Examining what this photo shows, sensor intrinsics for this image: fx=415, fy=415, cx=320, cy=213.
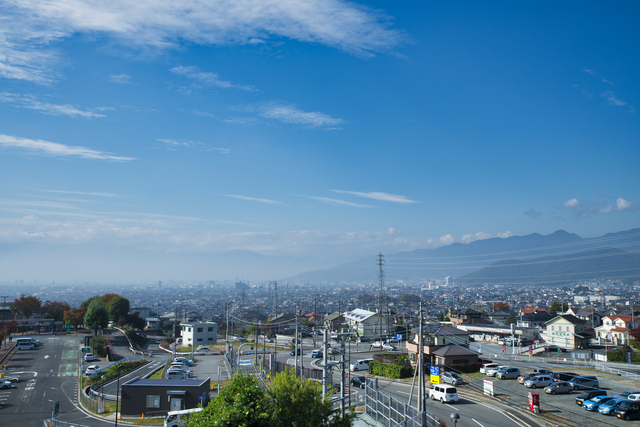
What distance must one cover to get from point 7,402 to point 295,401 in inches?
1010

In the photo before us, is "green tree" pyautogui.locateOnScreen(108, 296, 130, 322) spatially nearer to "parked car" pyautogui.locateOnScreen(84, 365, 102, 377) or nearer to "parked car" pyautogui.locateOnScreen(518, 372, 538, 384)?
"parked car" pyautogui.locateOnScreen(84, 365, 102, 377)

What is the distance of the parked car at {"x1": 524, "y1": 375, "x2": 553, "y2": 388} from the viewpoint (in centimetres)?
2639

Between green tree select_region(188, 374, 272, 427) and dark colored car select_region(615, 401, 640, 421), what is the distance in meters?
18.8

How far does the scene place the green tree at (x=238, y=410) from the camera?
9680mm

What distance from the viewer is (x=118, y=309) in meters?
73.4

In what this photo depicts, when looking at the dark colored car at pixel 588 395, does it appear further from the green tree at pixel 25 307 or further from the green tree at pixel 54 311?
the green tree at pixel 25 307

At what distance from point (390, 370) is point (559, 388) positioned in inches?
465

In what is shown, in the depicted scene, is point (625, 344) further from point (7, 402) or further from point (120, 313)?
point (120, 313)

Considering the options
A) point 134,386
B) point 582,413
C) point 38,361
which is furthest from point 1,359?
point 582,413

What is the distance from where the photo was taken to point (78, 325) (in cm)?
6769

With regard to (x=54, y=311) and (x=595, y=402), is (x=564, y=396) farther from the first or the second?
(x=54, y=311)

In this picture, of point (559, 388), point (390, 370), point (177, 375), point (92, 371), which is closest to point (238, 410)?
point (559, 388)

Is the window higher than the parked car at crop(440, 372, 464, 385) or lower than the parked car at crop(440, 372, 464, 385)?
higher

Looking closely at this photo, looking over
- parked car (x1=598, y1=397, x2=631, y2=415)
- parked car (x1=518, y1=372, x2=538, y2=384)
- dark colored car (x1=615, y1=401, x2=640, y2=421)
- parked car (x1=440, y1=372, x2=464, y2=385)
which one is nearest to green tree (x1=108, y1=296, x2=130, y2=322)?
parked car (x1=440, y1=372, x2=464, y2=385)
